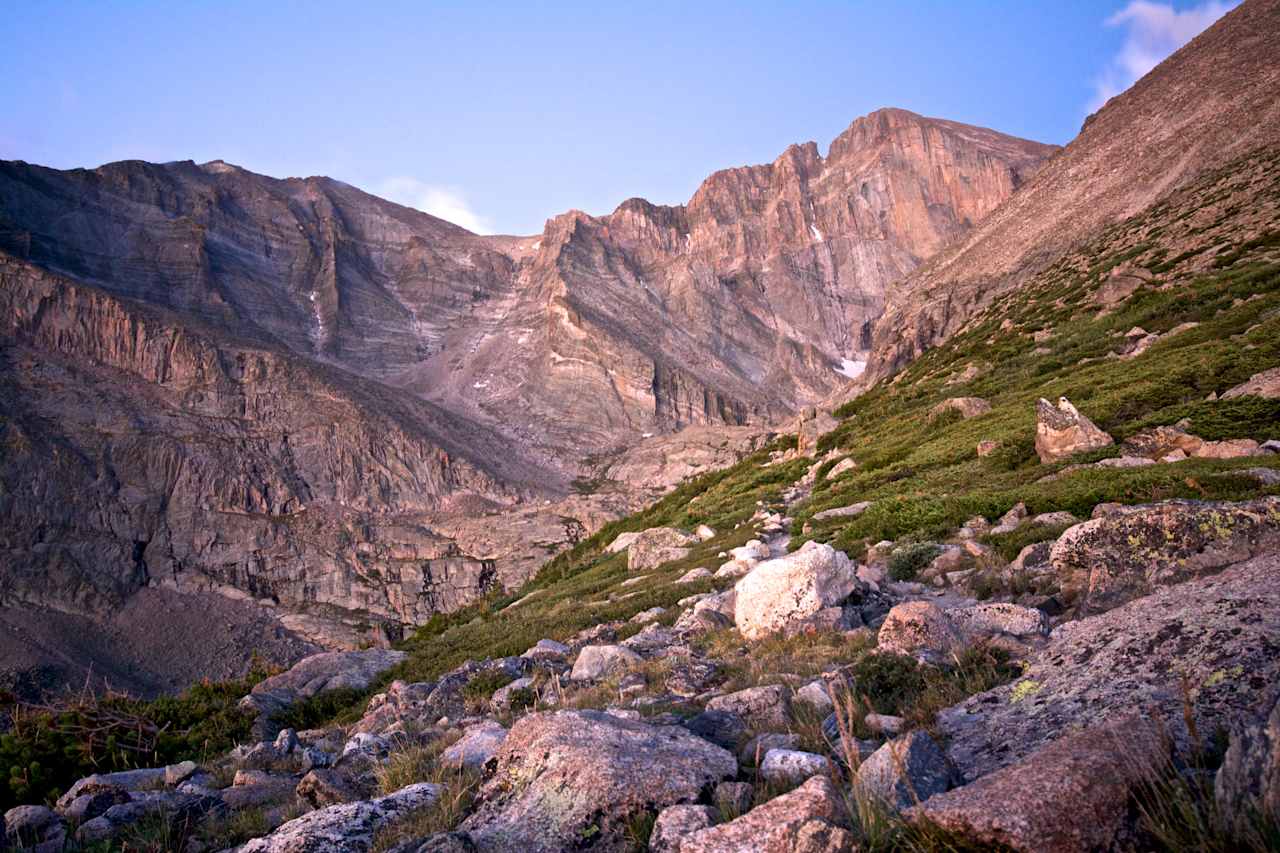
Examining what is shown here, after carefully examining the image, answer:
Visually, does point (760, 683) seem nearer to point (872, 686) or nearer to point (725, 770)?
point (872, 686)

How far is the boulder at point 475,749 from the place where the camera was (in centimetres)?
604

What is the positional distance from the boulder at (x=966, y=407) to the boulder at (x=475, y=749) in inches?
964

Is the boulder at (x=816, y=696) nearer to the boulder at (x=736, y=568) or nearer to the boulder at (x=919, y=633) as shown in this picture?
the boulder at (x=919, y=633)

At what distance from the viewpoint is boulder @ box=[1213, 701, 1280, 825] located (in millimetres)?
2551

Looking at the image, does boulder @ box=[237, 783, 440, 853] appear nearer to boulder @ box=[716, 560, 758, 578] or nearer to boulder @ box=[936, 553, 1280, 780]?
boulder @ box=[936, 553, 1280, 780]

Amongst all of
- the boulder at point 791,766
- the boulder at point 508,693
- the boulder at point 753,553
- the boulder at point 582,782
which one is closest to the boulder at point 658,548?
the boulder at point 753,553

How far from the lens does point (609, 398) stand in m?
192

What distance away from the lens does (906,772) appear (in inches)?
148

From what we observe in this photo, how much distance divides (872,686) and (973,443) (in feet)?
59.1

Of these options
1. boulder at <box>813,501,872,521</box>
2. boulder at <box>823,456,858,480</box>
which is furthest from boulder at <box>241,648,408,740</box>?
boulder at <box>823,456,858,480</box>

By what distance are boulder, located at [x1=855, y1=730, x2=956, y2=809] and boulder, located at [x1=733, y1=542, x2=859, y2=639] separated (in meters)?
5.70

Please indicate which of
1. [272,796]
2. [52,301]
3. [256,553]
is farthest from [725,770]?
[52,301]

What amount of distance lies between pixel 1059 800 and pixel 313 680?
16.6m

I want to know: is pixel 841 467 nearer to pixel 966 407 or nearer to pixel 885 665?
pixel 966 407
